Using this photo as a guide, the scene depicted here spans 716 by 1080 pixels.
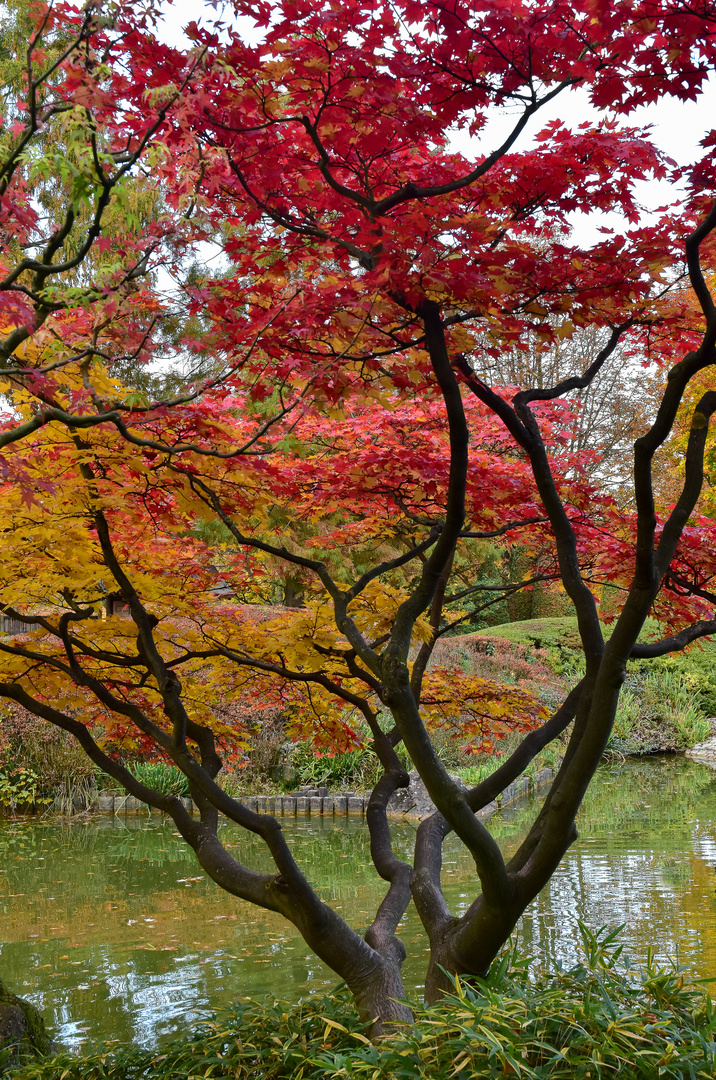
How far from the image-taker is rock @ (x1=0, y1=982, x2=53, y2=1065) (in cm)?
396

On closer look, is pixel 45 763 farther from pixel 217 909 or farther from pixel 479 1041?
pixel 479 1041

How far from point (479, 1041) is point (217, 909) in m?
4.70

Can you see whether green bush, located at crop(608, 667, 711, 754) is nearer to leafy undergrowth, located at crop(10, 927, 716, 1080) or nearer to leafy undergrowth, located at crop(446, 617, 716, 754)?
leafy undergrowth, located at crop(446, 617, 716, 754)

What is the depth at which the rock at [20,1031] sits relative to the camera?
3.96m

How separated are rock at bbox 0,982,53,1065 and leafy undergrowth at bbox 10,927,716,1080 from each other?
317 mm

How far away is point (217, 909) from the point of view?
7172 mm

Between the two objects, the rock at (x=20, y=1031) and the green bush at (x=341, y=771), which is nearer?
the rock at (x=20, y=1031)

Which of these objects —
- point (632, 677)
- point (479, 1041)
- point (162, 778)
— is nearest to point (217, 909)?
point (162, 778)

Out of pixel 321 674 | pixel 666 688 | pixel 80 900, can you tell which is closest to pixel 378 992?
pixel 321 674

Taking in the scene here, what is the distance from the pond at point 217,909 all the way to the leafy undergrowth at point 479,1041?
95 centimetres

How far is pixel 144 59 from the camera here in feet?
10.3

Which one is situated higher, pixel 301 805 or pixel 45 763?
pixel 45 763

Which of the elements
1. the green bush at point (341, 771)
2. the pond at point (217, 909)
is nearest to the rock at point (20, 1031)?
the pond at point (217, 909)

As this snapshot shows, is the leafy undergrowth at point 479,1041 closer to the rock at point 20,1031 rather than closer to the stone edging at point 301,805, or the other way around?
the rock at point 20,1031
